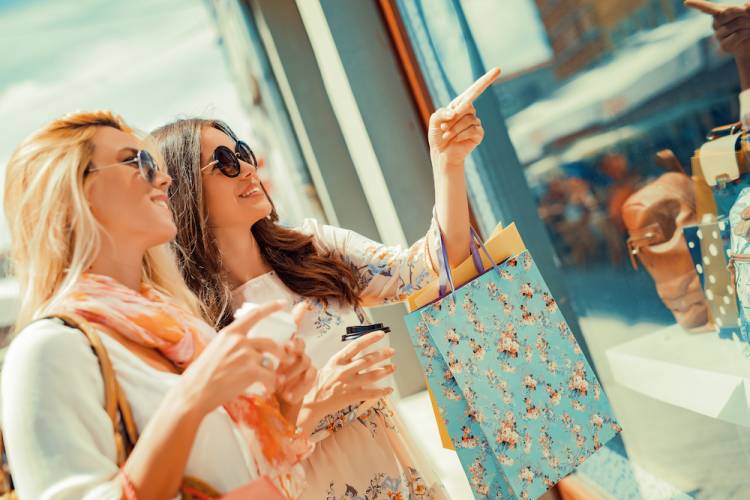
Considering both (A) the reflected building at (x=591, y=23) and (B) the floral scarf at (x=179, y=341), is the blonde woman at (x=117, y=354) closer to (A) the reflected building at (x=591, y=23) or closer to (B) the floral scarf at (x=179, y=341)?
(B) the floral scarf at (x=179, y=341)

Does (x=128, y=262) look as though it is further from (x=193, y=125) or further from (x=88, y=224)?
(x=193, y=125)

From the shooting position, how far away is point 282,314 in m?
1.15

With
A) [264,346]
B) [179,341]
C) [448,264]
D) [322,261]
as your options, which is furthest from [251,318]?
[322,261]

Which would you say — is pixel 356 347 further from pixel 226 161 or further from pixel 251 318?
pixel 226 161

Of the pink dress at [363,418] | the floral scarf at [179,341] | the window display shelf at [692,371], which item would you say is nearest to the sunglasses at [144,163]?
the floral scarf at [179,341]

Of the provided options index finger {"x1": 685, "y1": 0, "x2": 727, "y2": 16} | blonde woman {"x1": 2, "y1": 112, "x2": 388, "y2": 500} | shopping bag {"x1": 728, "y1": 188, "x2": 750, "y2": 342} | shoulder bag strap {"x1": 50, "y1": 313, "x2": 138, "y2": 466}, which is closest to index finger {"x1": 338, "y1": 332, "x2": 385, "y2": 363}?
blonde woman {"x1": 2, "y1": 112, "x2": 388, "y2": 500}

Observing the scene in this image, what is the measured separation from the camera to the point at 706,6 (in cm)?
152

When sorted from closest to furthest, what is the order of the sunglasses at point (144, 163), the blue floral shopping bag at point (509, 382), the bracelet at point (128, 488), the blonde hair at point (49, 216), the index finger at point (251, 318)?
the bracelet at point (128, 488) → the index finger at point (251, 318) → the blonde hair at point (49, 216) → the sunglasses at point (144, 163) → the blue floral shopping bag at point (509, 382)

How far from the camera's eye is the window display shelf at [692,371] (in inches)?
69.3

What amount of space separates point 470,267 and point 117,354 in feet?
2.92

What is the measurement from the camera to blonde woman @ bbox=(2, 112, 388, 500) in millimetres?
946

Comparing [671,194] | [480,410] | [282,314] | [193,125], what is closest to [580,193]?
[671,194]

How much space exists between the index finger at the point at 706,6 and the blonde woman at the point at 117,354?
3.86ft

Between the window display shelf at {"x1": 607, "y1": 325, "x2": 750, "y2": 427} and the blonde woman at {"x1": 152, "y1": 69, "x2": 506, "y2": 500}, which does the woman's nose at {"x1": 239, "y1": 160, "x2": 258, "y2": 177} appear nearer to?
the blonde woman at {"x1": 152, "y1": 69, "x2": 506, "y2": 500}
